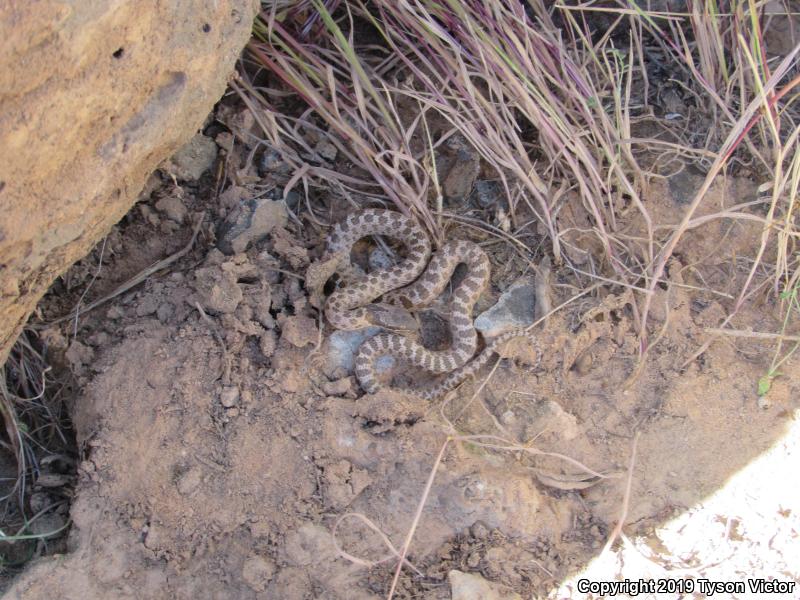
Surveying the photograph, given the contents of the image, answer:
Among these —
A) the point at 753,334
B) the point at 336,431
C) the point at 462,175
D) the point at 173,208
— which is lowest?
the point at 753,334

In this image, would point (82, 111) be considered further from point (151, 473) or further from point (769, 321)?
point (769, 321)

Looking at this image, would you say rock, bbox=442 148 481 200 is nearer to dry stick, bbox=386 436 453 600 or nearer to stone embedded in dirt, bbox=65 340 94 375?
dry stick, bbox=386 436 453 600

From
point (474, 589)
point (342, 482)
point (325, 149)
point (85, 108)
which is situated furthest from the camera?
point (325, 149)

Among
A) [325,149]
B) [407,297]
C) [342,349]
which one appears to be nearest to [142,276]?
[342,349]

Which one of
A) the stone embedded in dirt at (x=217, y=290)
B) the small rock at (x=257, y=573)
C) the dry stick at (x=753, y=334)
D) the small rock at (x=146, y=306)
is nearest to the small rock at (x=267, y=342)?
the stone embedded in dirt at (x=217, y=290)

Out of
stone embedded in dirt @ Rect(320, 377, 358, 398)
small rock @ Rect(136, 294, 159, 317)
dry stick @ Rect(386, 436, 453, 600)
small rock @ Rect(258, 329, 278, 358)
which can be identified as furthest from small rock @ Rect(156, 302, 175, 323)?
dry stick @ Rect(386, 436, 453, 600)

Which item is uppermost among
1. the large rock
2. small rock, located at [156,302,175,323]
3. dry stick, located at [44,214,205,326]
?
the large rock

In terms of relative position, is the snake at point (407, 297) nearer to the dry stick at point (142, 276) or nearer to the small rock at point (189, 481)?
the dry stick at point (142, 276)

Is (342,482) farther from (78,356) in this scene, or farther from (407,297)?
(78,356)
